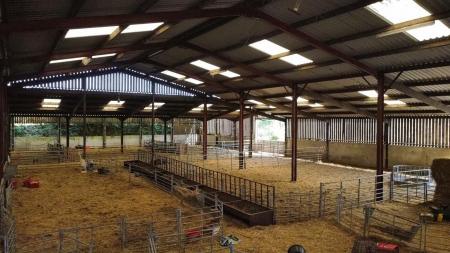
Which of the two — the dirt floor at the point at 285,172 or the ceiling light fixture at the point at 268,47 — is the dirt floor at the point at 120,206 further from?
the ceiling light fixture at the point at 268,47

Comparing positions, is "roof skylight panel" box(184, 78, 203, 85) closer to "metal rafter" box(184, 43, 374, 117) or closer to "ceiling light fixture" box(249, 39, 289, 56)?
"metal rafter" box(184, 43, 374, 117)

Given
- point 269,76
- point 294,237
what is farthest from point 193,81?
point 294,237

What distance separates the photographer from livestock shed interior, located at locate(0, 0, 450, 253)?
31.9 feet

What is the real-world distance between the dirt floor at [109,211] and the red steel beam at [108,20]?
16.5 ft

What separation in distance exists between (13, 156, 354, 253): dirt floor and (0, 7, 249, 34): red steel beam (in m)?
5.04

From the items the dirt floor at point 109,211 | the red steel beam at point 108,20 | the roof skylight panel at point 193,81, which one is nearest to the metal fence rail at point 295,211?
the dirt floor at point 109,211

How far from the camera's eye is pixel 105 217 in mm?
12633

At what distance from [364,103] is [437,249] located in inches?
536

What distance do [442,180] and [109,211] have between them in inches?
513

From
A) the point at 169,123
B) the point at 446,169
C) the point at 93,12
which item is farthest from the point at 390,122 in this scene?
the point at 169,123

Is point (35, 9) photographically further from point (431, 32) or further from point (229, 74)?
point (229, 74)

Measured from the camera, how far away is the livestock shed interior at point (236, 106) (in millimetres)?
9727

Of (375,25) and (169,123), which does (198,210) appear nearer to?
→ (375,25)

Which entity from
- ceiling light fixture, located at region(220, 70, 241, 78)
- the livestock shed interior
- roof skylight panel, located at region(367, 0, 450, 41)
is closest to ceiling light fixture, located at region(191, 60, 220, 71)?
the livestock shed interior
